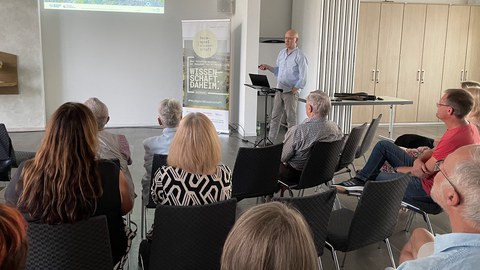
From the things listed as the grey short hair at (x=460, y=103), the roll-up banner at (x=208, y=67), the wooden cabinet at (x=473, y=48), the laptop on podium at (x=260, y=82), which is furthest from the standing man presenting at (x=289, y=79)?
the wooden cabinet at (x=473, y=48)

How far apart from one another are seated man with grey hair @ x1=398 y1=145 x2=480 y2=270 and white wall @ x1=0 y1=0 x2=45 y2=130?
24.0 ft

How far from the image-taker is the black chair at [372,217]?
94.4 inches

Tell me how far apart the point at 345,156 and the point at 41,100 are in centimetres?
570

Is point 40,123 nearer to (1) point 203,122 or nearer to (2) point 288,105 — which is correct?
(2) point 288,105

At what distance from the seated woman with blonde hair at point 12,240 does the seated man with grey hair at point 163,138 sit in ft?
7.07

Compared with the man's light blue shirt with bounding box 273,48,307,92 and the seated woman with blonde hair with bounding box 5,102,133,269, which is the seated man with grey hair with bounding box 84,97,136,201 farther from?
the man's light blue shirt with bounding box 273,48,307,92

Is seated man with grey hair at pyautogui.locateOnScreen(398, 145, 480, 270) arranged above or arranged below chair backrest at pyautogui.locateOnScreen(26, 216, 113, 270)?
above

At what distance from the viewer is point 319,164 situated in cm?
357

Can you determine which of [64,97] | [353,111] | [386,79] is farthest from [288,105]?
[64,97]

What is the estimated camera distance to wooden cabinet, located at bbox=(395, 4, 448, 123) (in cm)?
867

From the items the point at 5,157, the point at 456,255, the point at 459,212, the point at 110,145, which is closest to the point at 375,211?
the point at 459,212

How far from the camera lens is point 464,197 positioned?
1426 mm

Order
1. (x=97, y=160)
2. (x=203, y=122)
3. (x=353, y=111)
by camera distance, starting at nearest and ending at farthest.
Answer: (x=97, y=160) < (x=203, y=122) < (x=353, y=111)

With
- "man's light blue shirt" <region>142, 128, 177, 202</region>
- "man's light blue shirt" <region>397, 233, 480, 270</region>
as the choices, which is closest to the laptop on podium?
"man's light blue shirt" <region>142, 128, 177, 202</region>
